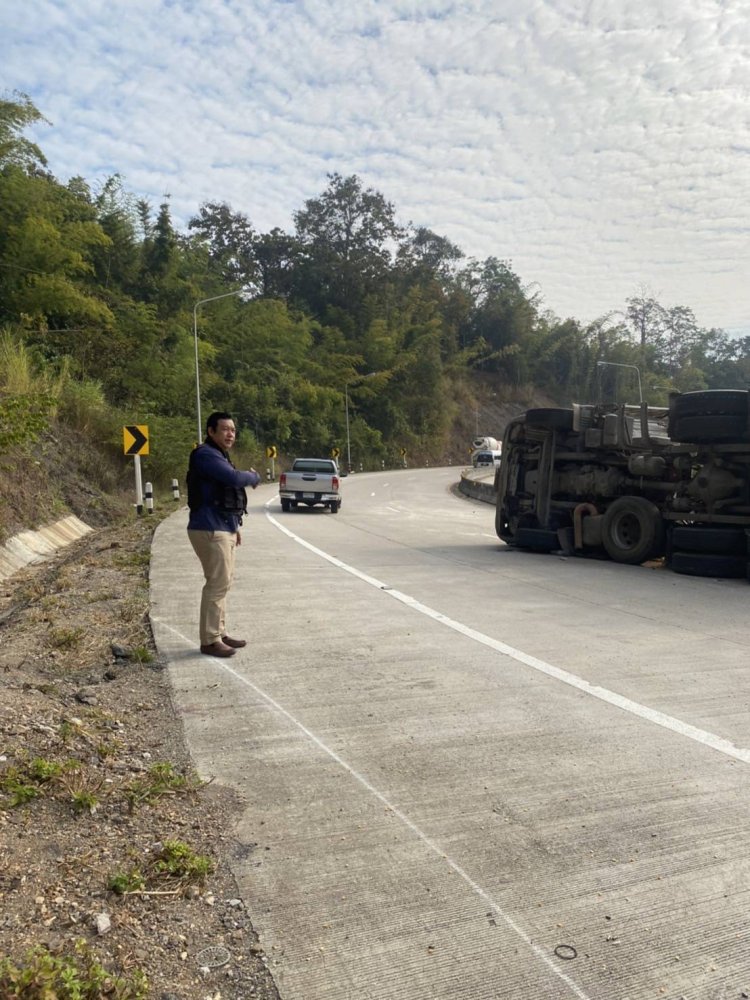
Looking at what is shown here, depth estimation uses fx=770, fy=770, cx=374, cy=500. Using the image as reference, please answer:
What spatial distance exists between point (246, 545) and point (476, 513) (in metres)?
13.1

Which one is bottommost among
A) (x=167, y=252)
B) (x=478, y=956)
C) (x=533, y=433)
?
(x=478, y=956)

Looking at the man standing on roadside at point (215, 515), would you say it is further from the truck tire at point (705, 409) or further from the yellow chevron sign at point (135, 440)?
the yellow chevron sign at point (135, 440)

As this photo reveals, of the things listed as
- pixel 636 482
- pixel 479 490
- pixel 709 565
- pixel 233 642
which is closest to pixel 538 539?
pixel 636 482

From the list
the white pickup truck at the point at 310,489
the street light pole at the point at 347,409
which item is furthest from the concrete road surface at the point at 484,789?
the street light pole at the point at 347,409

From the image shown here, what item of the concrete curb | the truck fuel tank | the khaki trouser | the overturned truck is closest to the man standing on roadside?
the khaki trouser

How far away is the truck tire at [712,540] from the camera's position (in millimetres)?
10781

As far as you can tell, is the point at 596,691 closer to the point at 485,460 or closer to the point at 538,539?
the point at 538,539

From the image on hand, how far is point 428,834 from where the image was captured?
11.4 ft

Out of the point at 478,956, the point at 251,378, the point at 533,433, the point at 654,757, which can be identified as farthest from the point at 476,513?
the point at 251,378

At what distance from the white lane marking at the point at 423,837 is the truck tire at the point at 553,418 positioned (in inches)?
370

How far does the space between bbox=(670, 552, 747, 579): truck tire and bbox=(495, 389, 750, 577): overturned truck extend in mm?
14

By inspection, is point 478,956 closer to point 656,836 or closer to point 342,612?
point 656,836

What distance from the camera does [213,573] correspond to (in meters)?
6.35

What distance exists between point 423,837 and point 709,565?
28.7ft
